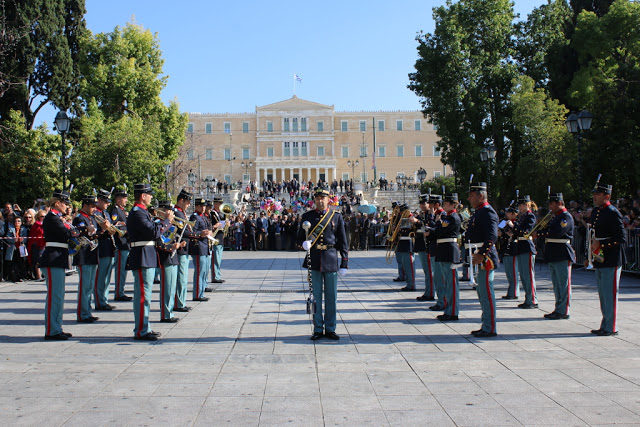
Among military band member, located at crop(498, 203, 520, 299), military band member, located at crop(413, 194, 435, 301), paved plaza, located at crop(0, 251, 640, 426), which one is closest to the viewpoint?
paved plaza, located at crop(0, 251, 640, 426)

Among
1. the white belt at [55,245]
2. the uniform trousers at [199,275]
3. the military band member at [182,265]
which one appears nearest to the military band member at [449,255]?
the military band member at [182,265]

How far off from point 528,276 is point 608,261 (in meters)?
2.53

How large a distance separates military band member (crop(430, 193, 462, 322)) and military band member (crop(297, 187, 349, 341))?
2.16 meters

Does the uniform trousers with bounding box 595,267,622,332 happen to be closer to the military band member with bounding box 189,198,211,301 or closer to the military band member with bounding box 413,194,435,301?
the military band member with bounding box 413,194,435,301

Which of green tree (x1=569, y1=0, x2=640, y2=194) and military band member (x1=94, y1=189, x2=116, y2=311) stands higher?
green tree (x1=569, y1=0, x2=640, y2=194)

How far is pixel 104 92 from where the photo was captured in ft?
122

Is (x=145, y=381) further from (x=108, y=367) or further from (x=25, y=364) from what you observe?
(x=25, y=364)

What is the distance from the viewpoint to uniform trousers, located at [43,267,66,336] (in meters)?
8.09

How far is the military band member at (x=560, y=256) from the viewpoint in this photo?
31.0ft

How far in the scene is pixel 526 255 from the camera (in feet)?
36.3

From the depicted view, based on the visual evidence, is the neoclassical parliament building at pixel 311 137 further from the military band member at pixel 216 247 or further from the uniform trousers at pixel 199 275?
the uniform trousers at pixel 199 275

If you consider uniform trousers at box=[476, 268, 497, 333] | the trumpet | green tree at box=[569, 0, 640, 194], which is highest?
green tree at box=[569, 0, 640, 194]

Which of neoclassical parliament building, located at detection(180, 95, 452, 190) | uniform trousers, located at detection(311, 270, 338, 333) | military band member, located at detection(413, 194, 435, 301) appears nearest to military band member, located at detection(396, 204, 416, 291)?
military band member, located at detection(413, 194, 435, 301)

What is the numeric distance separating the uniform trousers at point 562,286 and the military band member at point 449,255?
1.54 m
